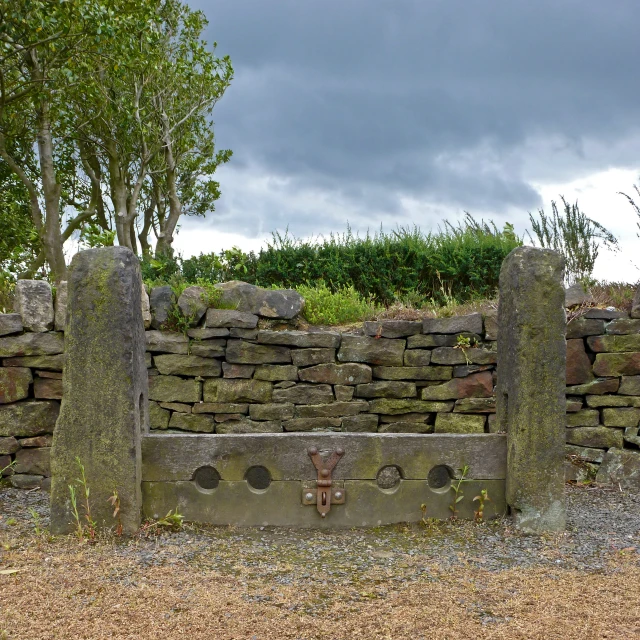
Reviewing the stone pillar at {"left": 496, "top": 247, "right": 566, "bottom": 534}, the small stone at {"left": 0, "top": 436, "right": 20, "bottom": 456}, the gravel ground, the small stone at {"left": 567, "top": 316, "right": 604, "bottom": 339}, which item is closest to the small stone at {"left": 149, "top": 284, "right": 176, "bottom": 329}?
the small stone at {"left": 0, "top": 436, "right": 20, "bottom": 456}

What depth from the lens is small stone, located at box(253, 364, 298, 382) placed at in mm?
6367

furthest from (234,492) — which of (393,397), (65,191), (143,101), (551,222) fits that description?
(65,191)

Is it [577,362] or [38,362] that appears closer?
[38,362]

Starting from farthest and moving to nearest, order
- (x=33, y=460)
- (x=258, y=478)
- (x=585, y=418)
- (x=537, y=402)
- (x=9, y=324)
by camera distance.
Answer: (x=585, y=418) → (x=33, y=460) → (x=9, y=324) → (x=258, y=478) → (x=537, y=402)

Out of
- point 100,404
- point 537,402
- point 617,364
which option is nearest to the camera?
point 100,404

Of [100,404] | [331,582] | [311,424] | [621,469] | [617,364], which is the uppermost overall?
[617,364]

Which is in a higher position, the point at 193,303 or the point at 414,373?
the point at 193,303

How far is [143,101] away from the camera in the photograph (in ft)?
45.9

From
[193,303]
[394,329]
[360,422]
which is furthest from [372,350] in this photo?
[193,303]

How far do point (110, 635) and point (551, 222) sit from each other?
8716 millimetres

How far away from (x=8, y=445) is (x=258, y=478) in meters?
2.97

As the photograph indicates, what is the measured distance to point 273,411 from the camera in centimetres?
638

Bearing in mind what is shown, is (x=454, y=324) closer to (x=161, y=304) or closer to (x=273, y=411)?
(x=273, y=411)

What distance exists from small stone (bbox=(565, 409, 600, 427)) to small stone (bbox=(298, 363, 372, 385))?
2039 millimetres
